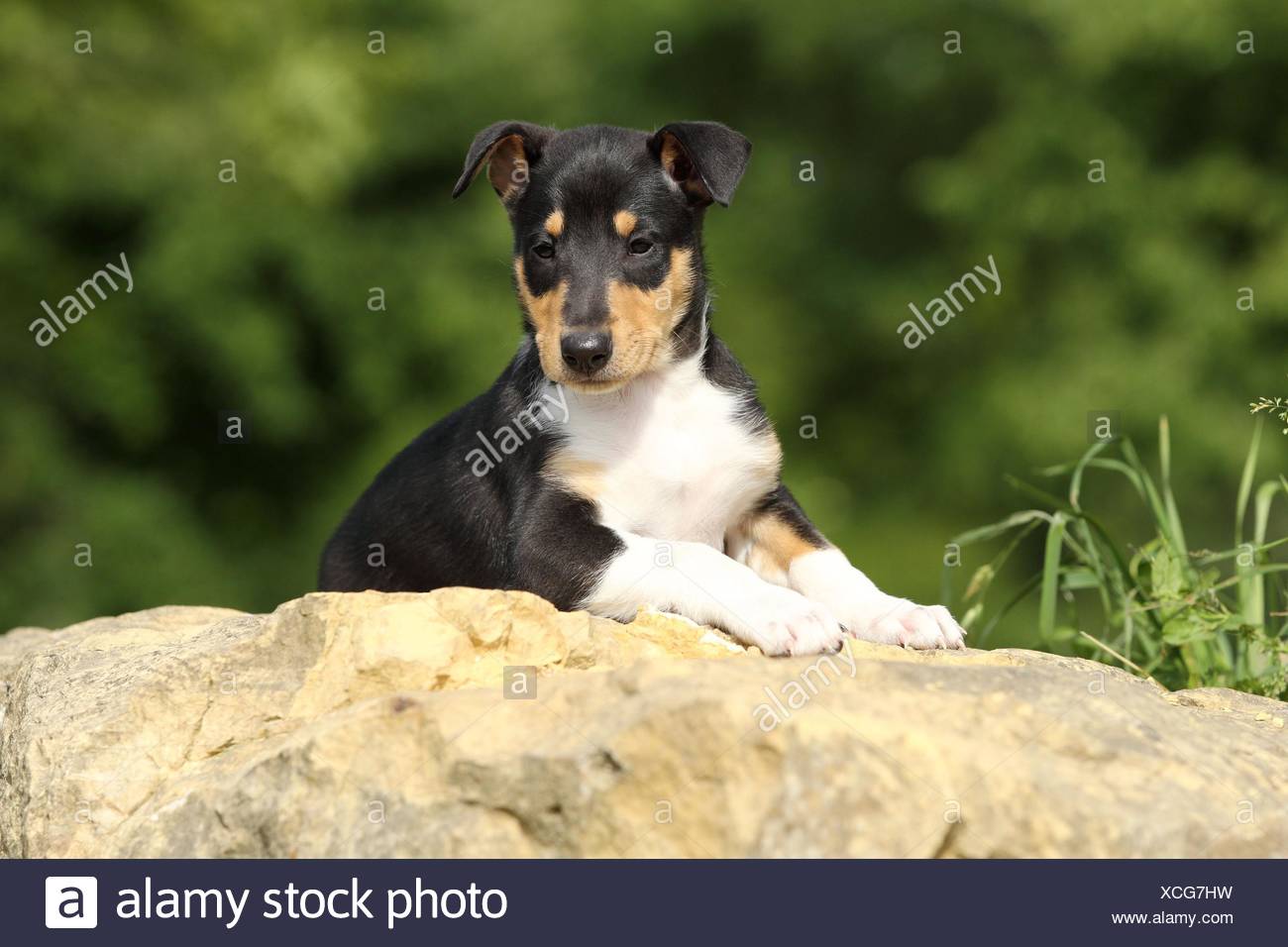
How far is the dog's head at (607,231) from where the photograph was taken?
493 cm

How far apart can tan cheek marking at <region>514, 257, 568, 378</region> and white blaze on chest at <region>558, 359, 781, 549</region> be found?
1.00 ft

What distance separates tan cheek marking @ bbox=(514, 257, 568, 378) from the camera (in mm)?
4914

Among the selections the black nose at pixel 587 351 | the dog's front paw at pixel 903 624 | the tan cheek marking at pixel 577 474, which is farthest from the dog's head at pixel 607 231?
the dog's front paw at pixel 903 624

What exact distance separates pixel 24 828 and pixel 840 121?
40.1ft

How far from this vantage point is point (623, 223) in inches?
204

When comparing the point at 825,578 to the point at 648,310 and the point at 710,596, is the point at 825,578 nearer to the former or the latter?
the point at 710,596

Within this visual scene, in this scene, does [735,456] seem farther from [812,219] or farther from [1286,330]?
[812,219]

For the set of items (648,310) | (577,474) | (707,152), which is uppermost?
(707,152)

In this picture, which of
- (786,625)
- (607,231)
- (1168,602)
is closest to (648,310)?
(607,231)

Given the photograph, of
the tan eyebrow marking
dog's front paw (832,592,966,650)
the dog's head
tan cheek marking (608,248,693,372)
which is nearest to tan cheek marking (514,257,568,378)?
the dog's head

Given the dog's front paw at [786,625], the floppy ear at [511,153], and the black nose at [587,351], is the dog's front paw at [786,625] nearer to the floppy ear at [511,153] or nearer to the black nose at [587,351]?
the black nose at [587,351]

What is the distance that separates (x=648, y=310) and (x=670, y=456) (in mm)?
494

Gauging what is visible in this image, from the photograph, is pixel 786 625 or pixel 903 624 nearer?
pixel 786 625

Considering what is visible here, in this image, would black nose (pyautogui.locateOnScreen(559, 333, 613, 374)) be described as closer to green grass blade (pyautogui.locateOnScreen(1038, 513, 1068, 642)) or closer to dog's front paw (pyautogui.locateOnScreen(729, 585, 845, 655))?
dog's front paw (pyautogui.locateOnScreen(729, 585, 845, 655))
